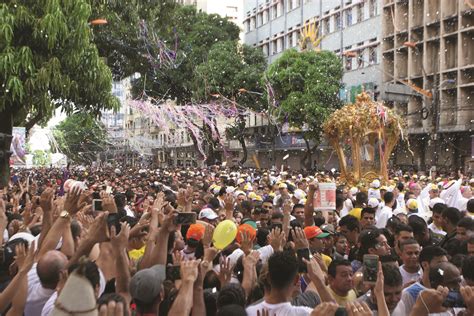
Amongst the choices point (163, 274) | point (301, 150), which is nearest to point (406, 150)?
point (301, 150)

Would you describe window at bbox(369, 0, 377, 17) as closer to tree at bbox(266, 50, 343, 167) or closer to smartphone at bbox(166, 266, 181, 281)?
tree at bbox(266, 50, 343, 167)

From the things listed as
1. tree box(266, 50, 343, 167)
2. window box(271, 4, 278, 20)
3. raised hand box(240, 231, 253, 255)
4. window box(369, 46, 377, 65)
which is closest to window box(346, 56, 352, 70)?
window box(369, 46, 377, 65)

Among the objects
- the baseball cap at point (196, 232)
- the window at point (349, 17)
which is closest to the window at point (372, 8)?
the window at point (349, 17)

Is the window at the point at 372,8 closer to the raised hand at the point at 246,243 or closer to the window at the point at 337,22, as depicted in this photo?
the window at the point at 337,22

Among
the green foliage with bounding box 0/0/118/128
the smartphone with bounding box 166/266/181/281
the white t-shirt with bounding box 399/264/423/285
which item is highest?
the green foliage with bounding box 0/0/118/128

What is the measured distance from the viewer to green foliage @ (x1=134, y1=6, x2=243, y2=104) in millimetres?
43250

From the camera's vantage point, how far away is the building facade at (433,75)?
108ft

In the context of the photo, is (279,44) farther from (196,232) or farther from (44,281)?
(44,281)

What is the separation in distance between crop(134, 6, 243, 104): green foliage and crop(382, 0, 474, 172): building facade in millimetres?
11761

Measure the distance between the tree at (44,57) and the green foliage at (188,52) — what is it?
26.6m

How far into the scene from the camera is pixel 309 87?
3697 centimetres

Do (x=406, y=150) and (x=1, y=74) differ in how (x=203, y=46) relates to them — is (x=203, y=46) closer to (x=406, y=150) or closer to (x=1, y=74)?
(x=406, y=150)

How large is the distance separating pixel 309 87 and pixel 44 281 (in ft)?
108

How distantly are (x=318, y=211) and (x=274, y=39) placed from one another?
1772 inches
